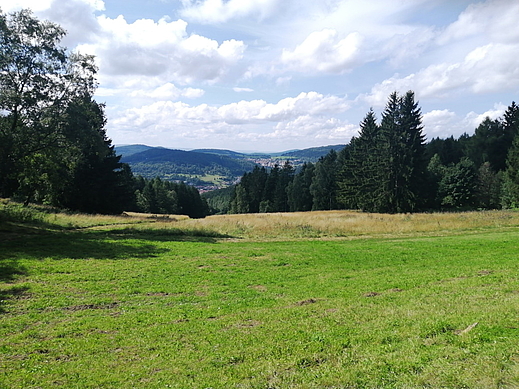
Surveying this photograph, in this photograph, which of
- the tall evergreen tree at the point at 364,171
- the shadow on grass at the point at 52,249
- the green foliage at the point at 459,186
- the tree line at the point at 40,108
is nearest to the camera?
Result: the shadow on grass at the point at 52,249

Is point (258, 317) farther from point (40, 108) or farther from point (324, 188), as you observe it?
point (324, 188)

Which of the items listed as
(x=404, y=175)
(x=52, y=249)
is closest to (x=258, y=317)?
(x=52, y=249)

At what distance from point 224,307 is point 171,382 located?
4210mm

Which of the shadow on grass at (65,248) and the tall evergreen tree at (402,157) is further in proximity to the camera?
the tall evergreen tree at (402,157)

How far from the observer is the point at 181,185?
10850 cm

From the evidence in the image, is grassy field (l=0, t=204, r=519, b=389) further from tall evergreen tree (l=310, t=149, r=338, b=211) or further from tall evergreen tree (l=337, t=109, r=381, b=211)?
tall evergreen tree (l=310, t=149, r=338, b=211)

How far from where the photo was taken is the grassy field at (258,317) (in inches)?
219

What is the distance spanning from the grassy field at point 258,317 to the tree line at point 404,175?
33.0 meters

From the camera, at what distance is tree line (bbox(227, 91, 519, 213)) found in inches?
1971

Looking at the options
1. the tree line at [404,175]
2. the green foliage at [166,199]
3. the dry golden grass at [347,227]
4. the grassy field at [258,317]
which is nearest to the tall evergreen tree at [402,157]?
the tree line at [404,175]

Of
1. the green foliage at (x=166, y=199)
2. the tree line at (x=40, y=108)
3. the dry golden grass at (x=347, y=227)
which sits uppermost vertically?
the tree line at (x=40, y=108)

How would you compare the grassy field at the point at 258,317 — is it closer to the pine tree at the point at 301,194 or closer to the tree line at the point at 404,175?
the tree line at the point at 404,175

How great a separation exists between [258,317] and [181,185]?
102963 millimetres

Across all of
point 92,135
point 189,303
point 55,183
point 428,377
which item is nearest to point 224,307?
point 189,303
